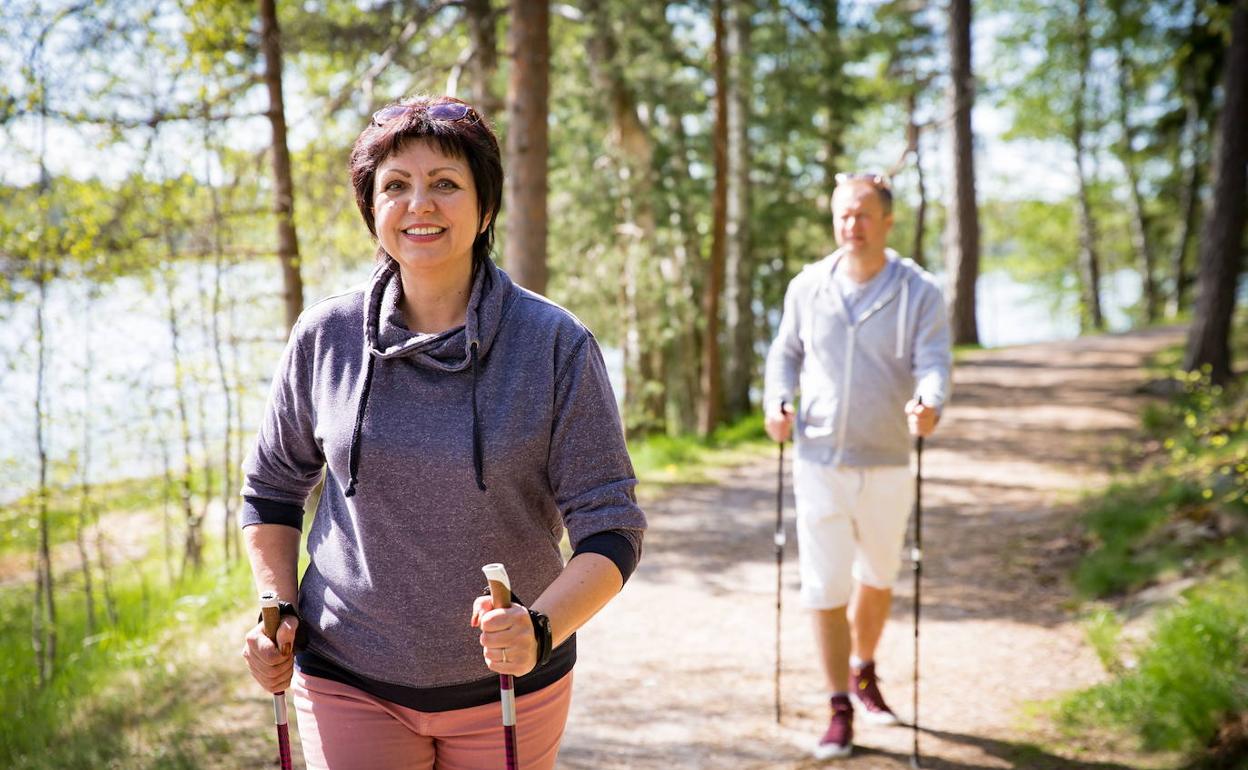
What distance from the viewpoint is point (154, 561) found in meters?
10.5

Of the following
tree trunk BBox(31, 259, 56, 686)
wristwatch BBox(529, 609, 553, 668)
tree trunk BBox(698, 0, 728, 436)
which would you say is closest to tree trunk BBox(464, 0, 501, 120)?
tree trunk BBox(698, 0, 728, 436)

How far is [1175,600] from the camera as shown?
536 centimetres

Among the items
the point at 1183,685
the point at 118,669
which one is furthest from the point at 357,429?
the point at 118,669

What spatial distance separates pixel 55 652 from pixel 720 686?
432cm

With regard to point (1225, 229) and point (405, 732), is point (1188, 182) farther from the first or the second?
point (405, 732)

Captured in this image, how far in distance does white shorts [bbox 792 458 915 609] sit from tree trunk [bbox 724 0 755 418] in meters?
9.74

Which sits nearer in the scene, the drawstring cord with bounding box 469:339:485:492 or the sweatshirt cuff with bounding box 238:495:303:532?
the drawstring cord with bounding box 469:339:485:492

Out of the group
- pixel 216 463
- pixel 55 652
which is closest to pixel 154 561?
pixel 216 463

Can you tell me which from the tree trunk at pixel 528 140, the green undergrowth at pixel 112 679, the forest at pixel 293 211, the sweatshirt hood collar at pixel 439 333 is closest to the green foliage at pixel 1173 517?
the forest at pixel 293 211

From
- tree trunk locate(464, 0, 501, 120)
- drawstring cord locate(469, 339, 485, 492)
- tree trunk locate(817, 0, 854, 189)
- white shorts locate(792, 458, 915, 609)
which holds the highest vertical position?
tree trunk locate(817, 0, 854, 189)

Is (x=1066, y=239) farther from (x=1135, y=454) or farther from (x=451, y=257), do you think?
(x=451, y=257)

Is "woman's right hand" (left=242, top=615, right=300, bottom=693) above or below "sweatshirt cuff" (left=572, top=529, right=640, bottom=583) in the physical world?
below

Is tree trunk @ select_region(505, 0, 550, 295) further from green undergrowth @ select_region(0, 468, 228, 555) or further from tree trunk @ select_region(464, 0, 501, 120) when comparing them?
green undergrowth @ select_region(0, 468, 228, 555)

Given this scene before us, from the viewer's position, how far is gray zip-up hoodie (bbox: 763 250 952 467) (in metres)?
4.19
